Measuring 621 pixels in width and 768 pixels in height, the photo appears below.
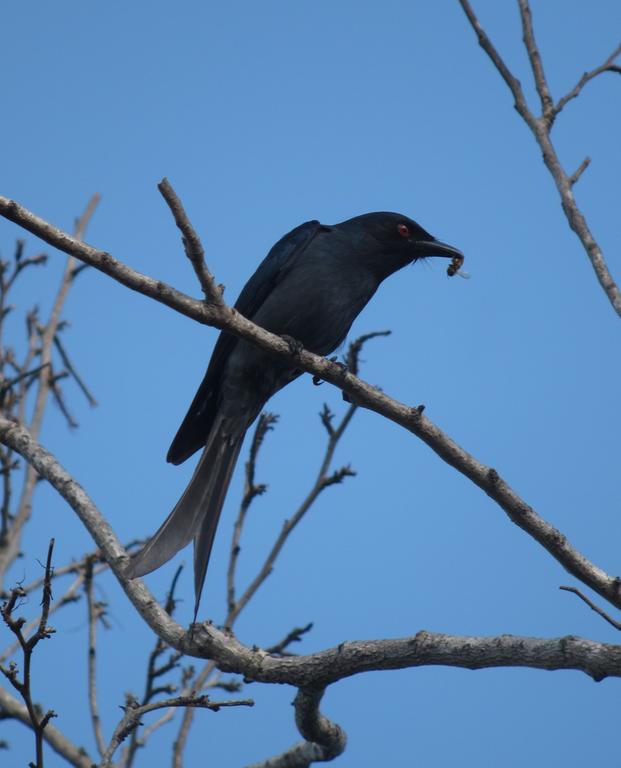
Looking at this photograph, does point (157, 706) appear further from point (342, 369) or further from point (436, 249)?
point (436, 249)

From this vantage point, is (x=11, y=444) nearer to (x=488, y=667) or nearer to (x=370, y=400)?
(x=370, y=400)

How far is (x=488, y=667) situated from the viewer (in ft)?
9.65

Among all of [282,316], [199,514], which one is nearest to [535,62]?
[282,316]

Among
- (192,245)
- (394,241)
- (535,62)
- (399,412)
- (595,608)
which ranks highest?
(394,241)

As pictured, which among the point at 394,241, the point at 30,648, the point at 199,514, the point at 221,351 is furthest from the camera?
the point at 394,241

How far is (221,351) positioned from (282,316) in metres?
0.37

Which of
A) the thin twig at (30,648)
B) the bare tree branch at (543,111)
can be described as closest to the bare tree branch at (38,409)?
the bare tree branch at (543,111)

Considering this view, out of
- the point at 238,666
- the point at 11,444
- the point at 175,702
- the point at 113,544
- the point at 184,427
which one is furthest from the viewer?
the point at 184,427

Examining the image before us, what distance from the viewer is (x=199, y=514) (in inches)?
164

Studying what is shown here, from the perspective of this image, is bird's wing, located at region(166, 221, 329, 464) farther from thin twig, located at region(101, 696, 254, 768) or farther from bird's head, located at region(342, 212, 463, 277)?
thin twig, located at region(101, 696, 254, 768)

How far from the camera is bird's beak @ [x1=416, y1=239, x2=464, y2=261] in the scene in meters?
5.27

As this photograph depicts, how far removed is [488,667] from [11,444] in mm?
2326

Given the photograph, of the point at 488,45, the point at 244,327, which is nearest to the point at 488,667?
the point at 244,327

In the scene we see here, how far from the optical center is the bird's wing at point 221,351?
4.89m
